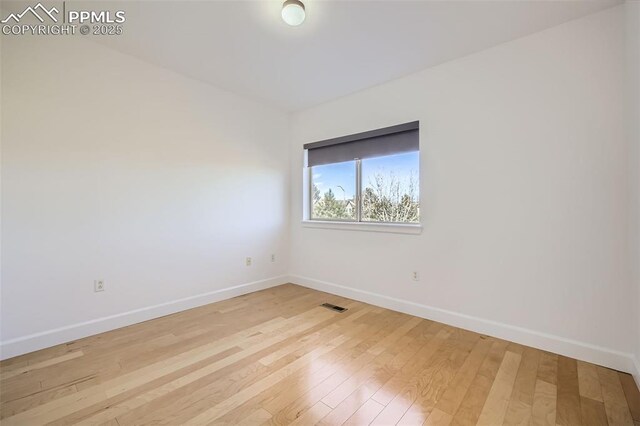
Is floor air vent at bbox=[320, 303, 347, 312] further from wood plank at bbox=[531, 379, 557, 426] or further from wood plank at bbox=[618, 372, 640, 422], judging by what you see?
wood plank at bbox=[618, 372, 640, 422]

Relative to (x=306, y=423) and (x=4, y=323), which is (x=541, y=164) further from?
(x=4, y=323)

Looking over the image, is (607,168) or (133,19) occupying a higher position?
(133,19)

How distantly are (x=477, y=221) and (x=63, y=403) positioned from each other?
328 cm

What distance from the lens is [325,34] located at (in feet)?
7.54

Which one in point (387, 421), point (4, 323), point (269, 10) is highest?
point (269, 10)

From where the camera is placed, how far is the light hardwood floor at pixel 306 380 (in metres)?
1.51

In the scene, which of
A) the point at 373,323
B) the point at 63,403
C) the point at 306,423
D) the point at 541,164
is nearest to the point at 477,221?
the point at 541,164

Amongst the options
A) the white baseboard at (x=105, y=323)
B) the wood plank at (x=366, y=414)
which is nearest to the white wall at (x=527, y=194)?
the wood plank at (x=366, y=414)

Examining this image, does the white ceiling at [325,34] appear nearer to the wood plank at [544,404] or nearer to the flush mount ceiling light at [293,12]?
the flush mount ceiling light at [293,12]

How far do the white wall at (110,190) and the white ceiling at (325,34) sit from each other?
14.9 inches

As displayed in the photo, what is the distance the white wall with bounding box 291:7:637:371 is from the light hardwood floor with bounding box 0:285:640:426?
0.30 metres

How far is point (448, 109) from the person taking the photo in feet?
8.88

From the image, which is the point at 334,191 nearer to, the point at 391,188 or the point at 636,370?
the point at 391,188

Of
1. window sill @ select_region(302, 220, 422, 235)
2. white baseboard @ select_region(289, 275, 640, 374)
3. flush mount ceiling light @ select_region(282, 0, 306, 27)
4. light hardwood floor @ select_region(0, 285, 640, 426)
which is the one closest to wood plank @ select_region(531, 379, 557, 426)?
light hardwood floor @ select_region(0, 285, 640, 426)
